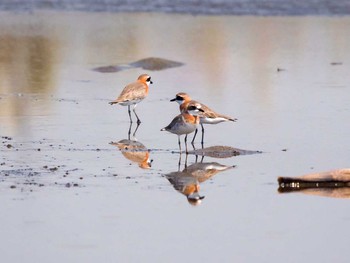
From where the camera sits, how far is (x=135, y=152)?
12719 millimetres

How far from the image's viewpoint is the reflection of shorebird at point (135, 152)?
12.1 meters

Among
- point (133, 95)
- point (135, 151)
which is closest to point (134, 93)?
point (133, 95)

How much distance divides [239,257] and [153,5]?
78.4 ft

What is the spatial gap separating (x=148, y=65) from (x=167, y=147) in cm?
776

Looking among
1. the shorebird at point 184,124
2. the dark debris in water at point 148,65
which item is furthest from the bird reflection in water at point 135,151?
the dark debris in water at point 148,65

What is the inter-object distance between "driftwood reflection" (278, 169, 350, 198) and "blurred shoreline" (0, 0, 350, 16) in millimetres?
19769

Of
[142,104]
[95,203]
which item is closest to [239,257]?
[95,203]

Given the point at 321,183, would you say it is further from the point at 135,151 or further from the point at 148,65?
the point at 148,65

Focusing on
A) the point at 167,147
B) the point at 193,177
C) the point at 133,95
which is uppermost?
the point at 133,95

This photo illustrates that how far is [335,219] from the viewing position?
9.65 m

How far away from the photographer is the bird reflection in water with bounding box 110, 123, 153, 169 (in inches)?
478

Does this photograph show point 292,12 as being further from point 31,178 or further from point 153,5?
point 31,178

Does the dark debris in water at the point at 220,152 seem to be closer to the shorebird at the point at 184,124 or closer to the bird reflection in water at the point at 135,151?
Result: the shorebird at the point at 184,124

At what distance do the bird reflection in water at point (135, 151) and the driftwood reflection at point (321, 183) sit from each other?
1832mm
